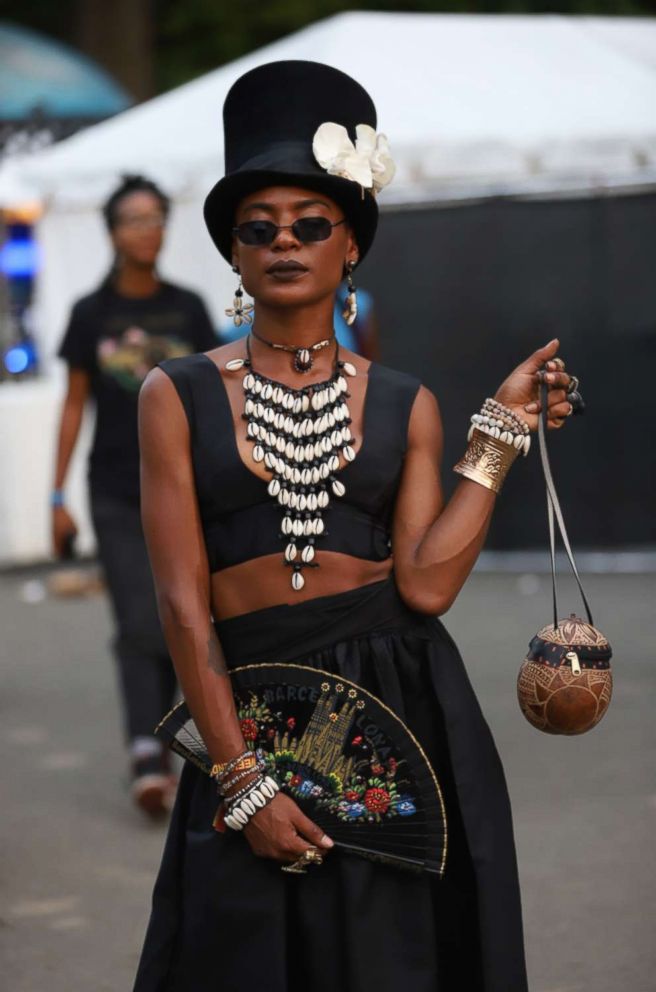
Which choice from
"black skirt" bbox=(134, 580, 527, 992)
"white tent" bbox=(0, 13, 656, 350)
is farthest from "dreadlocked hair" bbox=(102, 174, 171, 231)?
"white tent" bbox=(0, 13, 656, 350)

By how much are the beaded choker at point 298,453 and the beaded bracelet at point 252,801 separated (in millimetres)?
347

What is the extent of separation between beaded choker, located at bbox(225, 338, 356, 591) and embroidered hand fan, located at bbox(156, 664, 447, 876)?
216 millimetres

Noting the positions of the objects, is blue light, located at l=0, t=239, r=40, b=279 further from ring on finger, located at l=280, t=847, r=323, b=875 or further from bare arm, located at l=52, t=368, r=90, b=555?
ring on finger, located at l=280, t=847, r=323, b=875

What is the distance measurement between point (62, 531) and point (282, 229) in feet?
11.6

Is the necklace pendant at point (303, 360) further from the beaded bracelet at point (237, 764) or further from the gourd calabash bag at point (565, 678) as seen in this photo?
the beaded bracelet at point (237, 764)

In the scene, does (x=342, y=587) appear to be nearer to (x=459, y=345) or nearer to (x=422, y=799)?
(x=422, y=799)

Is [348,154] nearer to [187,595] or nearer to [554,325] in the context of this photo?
[187,595]

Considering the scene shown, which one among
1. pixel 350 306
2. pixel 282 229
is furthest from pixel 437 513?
pixel 282 229

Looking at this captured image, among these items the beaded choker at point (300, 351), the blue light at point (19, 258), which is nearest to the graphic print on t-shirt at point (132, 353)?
the beaded choker at point (300, 351)

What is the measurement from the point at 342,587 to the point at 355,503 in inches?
5.9

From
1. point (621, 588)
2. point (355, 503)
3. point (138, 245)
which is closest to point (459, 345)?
point (621, 588)

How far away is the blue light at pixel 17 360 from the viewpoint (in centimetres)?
1370

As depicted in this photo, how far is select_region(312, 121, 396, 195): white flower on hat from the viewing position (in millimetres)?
3098

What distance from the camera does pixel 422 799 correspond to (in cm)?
307
